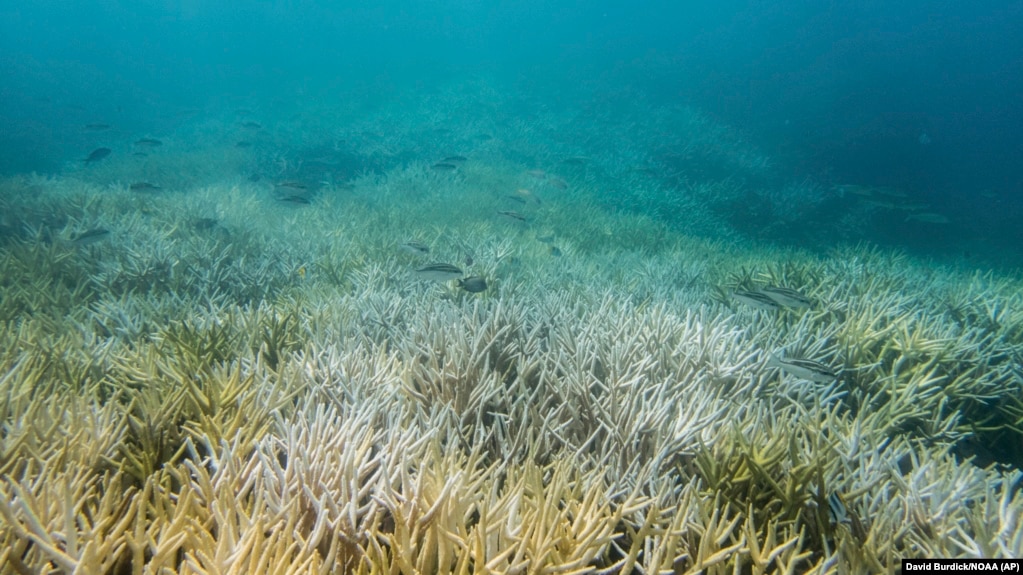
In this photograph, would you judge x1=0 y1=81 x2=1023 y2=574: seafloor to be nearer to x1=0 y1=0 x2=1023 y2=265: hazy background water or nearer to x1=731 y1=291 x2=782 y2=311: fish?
x1=731 y1=291 x2=782 y2=311: fish

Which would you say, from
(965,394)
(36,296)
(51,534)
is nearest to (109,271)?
(36,296)

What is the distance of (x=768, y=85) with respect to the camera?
117 ft

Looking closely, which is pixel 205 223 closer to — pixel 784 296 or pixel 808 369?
pixel 784 296

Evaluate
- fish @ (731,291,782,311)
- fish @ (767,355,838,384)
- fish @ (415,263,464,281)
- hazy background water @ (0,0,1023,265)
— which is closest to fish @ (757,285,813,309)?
fish @ (731,291,782,311)

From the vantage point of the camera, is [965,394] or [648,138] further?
[648,138]

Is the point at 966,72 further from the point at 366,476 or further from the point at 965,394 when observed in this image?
the point at 366,476

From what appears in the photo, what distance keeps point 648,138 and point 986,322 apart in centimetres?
2019

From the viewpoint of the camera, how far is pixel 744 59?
47219 mm

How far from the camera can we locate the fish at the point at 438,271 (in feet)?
15.8

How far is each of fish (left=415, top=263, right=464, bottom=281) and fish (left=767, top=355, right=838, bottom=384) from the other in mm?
3010

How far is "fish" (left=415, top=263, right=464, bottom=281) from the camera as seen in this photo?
481 centimetres

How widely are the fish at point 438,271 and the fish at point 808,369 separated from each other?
3010mm

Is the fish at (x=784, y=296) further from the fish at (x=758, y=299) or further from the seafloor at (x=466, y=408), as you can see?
the seafloor at (x=466, y=408)

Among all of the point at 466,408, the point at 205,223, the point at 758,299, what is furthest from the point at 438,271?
the point at 205,223
